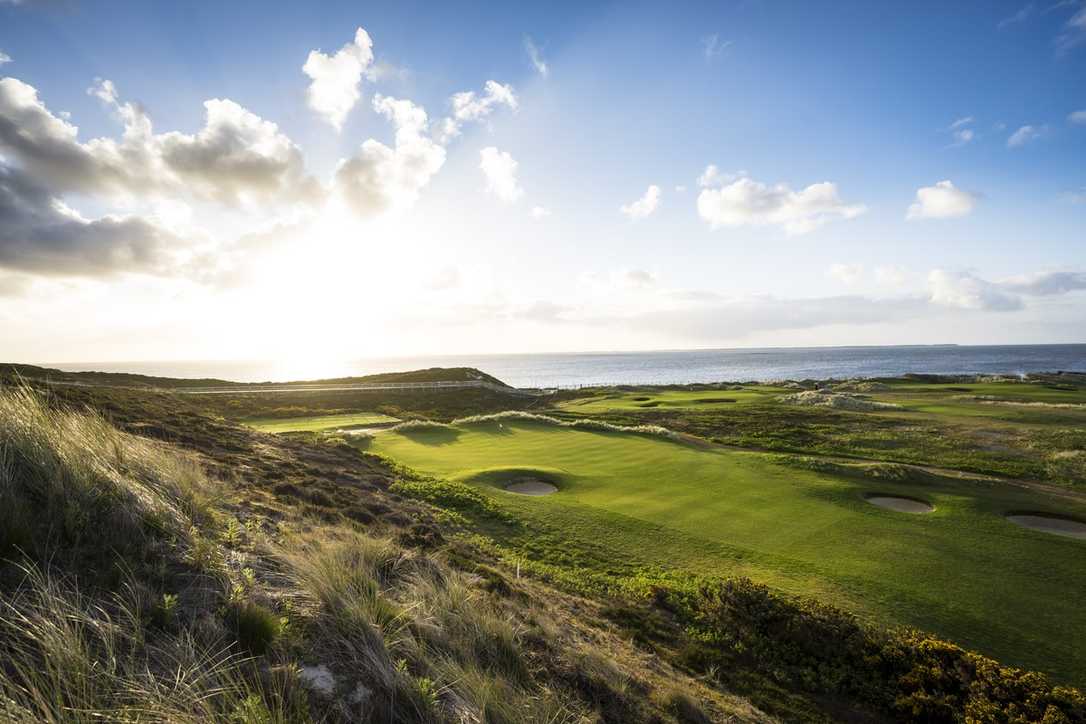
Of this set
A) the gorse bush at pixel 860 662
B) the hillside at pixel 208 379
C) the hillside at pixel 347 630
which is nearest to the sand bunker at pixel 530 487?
the hillside at pixel 347 630

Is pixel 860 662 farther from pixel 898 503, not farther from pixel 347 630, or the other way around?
pixel 898 503

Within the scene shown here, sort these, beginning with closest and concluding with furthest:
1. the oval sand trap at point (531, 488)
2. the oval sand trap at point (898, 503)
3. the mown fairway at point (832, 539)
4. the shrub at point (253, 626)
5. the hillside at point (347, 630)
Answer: the hillside at point (347, 630) → the shrub at point (253, 626) → the mown fairway at point (832, 539) → the oval sand trap at point (898, 503) → the oval sand trap at point (531, 488)

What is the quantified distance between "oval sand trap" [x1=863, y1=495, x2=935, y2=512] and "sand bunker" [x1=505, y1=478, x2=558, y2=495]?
10.8m

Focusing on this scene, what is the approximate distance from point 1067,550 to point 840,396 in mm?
36064

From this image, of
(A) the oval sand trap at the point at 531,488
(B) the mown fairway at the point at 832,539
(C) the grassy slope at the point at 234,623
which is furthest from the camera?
(A) the oval sand trap at the point at 531,488

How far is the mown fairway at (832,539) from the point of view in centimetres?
880

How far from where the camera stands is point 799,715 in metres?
6.59

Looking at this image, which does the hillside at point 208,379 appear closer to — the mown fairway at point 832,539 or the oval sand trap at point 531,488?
the oval sand trap at point 531,488

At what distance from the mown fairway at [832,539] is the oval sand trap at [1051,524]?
390 millimetres

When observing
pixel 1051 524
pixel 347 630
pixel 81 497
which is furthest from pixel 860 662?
pixel 1051 524

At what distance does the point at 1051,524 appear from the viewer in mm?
13859

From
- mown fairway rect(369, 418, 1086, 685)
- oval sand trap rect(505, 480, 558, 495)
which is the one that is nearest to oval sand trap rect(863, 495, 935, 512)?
mown fairway rect(369, 418, 1086, 685)

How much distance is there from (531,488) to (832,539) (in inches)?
378

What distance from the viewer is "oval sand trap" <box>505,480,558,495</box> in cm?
1688
